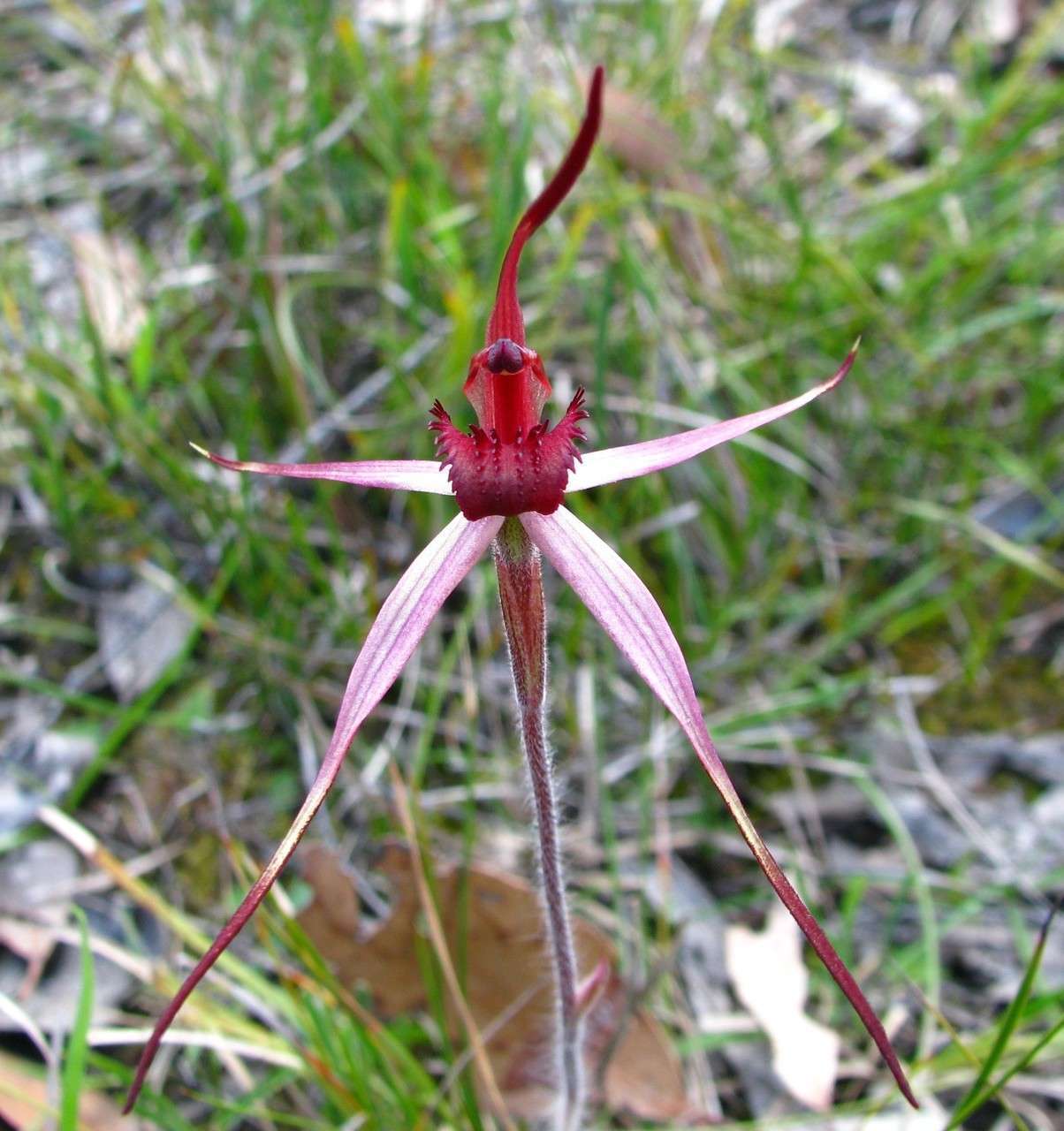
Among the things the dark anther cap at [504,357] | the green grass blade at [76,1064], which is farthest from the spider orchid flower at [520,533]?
the green grass blade at [76,1064]

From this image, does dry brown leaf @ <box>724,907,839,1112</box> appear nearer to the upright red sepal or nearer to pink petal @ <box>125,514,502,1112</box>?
pink petal @ <box>125,514,502,1112</box>

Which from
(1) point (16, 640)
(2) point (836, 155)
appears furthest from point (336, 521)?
(2) point (836, 155)

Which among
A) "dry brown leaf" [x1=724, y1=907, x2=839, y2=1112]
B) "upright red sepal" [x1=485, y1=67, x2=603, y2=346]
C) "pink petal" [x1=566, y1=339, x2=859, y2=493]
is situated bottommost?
"dry brown leaf" [x1=724, y1=907, x2=839, y2=1112]

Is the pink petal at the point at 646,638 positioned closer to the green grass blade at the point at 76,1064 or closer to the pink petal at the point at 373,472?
the pink petal at the point at 373,472

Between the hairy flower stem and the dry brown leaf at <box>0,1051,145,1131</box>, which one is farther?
the dry brown leaf at <box>0,1051,145,1131</box>

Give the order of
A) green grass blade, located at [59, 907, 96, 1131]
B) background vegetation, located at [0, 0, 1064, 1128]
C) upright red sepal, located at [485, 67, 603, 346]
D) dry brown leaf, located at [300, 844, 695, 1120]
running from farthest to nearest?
background vegetation, located at [0, 0, 1064, 1128], dry brown leaf, located at [300, 844, 695, 1120], green grass blade, located at [59, 907, 96, 1131], upright red sepal, located at [485, 67, 603, 346]

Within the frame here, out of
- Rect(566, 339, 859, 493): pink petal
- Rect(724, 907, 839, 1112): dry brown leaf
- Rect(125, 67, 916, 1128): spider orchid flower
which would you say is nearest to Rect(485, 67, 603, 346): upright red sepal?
Rect(125, 67, 916, 1128): spider orchid flower

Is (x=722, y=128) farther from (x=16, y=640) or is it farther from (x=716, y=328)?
(x=16, y=640)
